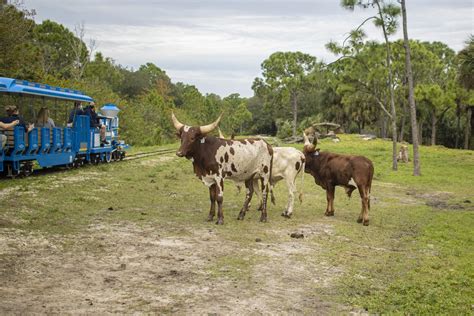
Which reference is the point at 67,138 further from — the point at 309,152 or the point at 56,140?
the point at 309,152

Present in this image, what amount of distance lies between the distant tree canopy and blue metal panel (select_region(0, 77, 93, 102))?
756 cm

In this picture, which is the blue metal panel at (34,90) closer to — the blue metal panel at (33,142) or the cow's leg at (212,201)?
the blue metal panel at (33,142)

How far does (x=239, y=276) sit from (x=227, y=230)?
3.24 metres

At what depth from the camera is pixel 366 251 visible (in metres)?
9.32

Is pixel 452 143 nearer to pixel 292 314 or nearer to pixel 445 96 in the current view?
pixel 445 96

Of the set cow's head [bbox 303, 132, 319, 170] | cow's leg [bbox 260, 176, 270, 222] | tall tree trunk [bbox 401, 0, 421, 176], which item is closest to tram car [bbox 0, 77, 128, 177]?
cow's leg [bbox 260, 176, 270, 222]

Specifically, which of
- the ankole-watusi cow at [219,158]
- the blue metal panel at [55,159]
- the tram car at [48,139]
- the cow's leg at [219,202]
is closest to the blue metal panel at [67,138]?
the tram car at [48,139]

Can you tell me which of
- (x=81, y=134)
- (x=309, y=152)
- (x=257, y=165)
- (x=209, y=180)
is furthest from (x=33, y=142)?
(x=309, y=152)

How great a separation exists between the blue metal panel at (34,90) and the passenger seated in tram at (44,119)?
58 centimetres

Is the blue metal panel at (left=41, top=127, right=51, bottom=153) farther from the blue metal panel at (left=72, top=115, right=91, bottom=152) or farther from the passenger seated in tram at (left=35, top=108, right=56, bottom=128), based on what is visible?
the blue metal panel at (left=72, top=115, right=91, bottom=152)

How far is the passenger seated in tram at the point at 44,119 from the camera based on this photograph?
17359mm

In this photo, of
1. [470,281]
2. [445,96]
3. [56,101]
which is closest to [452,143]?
[445,96]

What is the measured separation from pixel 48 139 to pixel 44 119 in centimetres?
87

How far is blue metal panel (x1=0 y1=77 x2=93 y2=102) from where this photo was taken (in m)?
15.4
